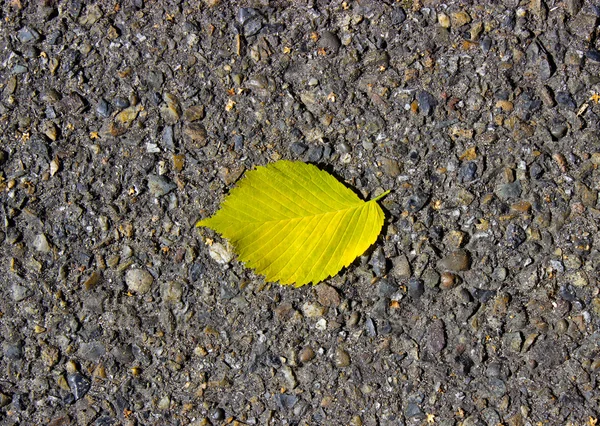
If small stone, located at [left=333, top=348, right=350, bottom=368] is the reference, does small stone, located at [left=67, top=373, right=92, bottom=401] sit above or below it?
below

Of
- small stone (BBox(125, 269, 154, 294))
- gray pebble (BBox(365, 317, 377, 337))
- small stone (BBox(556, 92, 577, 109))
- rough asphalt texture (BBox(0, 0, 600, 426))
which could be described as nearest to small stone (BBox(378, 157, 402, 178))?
rough asphalt texture (BBox(0, 0, 600, 426))

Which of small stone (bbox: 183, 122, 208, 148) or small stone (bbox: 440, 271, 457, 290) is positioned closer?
small stone (bbox: 440, 271, 457, 290)

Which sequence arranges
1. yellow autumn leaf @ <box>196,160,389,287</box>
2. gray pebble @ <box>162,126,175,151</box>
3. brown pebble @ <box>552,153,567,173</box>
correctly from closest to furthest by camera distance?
yellow autumn leaf @ <box>196,160,389,287</box> → brown pebble @ <box>552,153,567,173</box> → gray pebble @ <box>162,126,175,151</box>

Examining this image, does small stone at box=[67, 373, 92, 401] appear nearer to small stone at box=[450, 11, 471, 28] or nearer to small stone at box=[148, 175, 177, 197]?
small stone at box=[148, 175, 177, 197]

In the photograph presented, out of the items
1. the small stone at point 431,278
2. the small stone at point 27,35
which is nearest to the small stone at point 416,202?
the small stone at point 431,278

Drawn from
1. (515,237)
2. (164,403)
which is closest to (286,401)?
(164,403)

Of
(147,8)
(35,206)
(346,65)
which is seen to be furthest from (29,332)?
(346,65)

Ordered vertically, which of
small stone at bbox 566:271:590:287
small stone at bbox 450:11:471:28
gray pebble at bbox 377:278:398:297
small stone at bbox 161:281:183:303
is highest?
small stone at bbox 450:11:471:28

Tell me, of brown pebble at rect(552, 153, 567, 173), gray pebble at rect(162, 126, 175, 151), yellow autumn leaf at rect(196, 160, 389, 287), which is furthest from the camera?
gray pebble at rect(162, 126, 175, 151)
